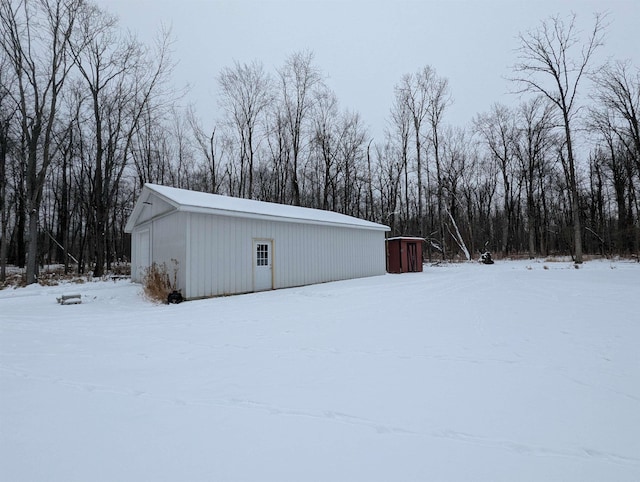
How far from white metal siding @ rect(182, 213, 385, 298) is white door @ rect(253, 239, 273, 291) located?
17 cm

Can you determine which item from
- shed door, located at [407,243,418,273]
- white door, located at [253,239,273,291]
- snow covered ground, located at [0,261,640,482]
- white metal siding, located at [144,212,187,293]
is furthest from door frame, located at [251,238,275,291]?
shed door, located at [407,243,418,273]

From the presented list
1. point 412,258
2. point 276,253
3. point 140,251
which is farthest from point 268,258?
point 412,258

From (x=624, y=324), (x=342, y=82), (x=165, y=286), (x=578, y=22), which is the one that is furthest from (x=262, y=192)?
(x=624, y=324)

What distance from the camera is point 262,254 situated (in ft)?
35.9

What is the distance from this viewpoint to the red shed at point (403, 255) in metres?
18.4

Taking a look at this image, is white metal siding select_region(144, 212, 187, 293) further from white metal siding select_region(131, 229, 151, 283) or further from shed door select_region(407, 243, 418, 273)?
shed door select_region(407, 243, 418, 273)

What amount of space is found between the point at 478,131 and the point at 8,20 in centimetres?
3176

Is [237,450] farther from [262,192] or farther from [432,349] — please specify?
[262,192]

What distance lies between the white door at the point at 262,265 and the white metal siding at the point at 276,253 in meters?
0.17

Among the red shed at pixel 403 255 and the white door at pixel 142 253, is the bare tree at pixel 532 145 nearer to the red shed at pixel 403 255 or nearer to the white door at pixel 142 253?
the red shed at pixel 403 255

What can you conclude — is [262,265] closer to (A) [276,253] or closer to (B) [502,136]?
(A) [276,253]

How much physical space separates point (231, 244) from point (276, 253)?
1.95 meters

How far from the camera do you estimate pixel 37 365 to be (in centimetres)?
362

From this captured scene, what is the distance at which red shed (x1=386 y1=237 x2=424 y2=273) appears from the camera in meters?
18.4
